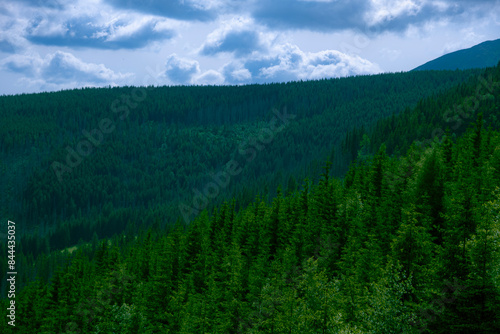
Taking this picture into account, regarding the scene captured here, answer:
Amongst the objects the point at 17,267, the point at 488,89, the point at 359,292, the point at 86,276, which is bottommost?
the point at 17,267

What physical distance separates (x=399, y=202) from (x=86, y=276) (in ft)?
181

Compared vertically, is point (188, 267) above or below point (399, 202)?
below

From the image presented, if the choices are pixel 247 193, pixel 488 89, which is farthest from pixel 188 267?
pixel 488 89

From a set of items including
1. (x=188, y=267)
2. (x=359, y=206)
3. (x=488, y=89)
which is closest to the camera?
(x=359, y=206)

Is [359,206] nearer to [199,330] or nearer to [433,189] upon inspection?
[433,189]

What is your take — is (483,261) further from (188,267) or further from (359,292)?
(188,267)

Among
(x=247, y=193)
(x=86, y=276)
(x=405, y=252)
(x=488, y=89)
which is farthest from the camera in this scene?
(x=247, y=193)

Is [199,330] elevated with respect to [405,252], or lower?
lower

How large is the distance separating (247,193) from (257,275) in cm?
11582

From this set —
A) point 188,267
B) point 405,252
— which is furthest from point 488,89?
point 405,252

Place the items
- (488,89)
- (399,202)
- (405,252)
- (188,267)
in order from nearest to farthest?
(405,252), (399,202), (188,267), (488,89)

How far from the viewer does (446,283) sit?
63.3 feet

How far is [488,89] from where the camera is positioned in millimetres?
135250

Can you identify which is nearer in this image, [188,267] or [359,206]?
[359,206]
